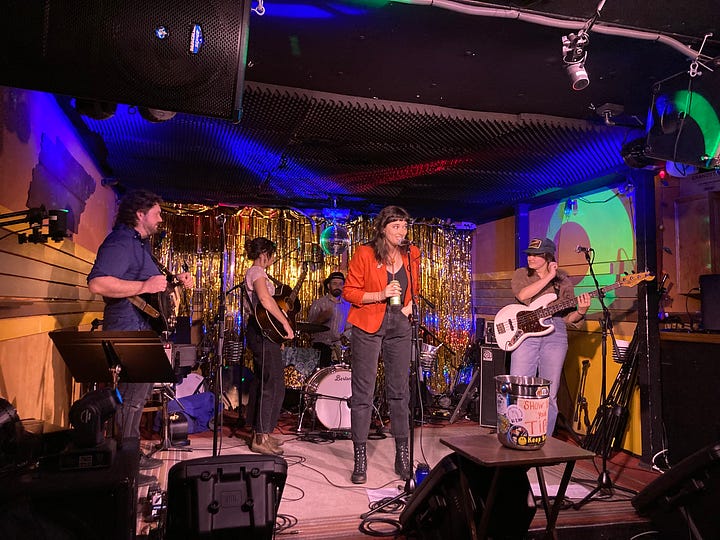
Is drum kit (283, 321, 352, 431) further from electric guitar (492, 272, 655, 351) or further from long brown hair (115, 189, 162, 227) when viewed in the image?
long brown hair (115, 189, 162, 227)

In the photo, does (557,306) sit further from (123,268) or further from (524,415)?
(123,268)

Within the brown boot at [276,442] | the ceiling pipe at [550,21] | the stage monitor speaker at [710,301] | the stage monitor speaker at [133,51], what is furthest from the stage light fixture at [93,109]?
the stage monitor speaker at [710,301]

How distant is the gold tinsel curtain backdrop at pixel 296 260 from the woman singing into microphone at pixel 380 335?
3822mm

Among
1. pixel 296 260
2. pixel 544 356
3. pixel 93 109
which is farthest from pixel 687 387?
pixel 296 260

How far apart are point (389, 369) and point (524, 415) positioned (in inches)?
73.5

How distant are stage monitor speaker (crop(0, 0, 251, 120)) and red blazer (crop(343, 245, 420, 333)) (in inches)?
69.1

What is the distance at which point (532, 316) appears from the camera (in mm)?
5164

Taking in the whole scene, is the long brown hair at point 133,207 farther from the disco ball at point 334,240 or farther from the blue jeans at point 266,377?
the disco ball at point 334,240

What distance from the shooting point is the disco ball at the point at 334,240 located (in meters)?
8.59

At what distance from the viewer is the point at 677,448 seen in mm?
4703

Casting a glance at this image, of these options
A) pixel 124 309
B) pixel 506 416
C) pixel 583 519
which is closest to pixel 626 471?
pixel 583 519

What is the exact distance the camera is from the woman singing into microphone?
4078mm

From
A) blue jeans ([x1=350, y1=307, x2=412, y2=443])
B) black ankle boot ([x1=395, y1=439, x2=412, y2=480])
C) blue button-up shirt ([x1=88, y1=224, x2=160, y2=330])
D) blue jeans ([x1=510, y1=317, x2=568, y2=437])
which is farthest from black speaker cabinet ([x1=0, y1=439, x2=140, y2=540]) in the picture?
blue jeans ([x1=510, y1=317, x2=568, y2=437])

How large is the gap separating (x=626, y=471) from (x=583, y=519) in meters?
1.69
